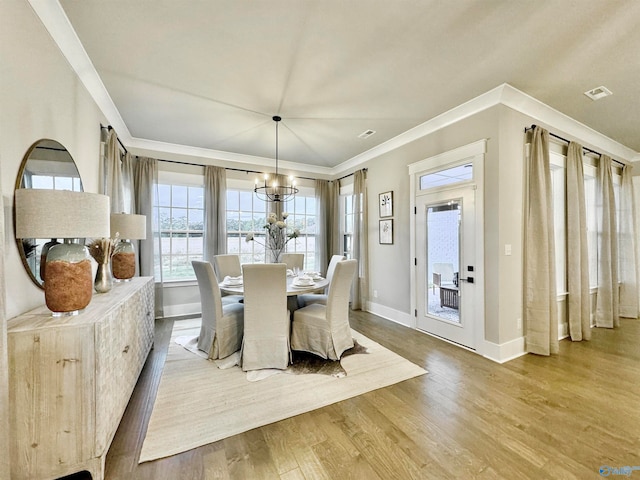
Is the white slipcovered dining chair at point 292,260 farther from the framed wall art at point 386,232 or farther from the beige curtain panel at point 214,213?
the framed wall art at point 386,232

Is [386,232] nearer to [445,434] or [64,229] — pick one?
[445,434]

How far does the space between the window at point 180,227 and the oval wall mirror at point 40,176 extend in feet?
8.00

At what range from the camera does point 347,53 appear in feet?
7.45

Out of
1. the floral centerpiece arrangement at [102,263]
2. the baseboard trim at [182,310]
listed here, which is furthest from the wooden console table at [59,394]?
the baseboard trim at [182,310]

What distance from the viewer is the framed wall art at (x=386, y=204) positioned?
4.38 m

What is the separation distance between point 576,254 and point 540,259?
2.90 feet

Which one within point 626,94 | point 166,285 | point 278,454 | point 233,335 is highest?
point 626,94

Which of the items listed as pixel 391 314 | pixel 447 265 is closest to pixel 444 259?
pixel 447 265

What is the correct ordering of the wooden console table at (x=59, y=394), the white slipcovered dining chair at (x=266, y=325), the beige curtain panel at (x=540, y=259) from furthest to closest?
the beige curtain panel at (x=540, y=259), the white slipcovered dining chair at (x=266, y=325), the wooden console table at (x=59, y=394)

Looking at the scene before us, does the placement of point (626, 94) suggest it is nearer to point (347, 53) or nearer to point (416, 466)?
point (347, 53)

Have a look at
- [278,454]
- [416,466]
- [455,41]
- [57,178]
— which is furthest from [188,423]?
[455,41]

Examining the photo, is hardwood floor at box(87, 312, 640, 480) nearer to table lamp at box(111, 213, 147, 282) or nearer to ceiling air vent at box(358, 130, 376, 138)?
table lamp at box(111, 213, 147, 282)

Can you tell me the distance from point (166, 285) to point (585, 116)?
6.49 meters

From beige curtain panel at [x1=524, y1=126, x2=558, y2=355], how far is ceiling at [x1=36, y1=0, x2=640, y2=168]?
0.75 metres
